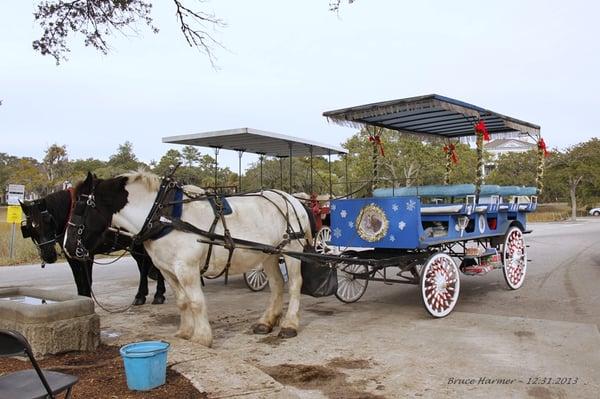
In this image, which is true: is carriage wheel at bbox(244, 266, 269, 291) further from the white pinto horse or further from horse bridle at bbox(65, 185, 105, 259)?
horse bridle at bbox(65, 185, 105, 259)

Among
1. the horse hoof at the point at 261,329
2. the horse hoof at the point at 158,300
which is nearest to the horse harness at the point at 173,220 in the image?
the horse hoof at the point at 261,329

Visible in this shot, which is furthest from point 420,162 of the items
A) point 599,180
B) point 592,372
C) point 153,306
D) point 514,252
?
point 592,372

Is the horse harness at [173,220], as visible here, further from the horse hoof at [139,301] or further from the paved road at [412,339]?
the horse hoof at [139,301]

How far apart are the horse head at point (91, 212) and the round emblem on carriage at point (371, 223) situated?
3298mm

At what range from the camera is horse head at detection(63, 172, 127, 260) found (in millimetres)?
5764

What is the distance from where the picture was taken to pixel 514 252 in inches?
370

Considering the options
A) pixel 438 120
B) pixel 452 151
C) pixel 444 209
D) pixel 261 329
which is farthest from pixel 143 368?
pixel 452 151

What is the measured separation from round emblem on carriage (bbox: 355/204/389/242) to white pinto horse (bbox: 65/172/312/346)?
52.3 inches

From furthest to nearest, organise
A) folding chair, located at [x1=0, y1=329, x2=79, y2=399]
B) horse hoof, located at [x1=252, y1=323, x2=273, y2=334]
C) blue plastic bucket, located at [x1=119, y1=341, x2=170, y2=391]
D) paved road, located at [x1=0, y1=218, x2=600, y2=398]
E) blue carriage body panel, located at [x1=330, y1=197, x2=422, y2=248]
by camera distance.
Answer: blue carriage body panel, located at [x1=330, y1=197, x2=422, y2=248] → horse hoof, located at [x1=252, y1=323, x2=273, y2=334] → paved road, located at [x1=0, y1=218, x2=600, y2=398] → blue plastic bucket, located at [x1=119, y1=341, x2=170, y2=391] → folding chair, located at [x1=0, y1=329, x2=79, y2=399]

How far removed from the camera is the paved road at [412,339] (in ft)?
15.2

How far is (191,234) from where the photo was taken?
18.6 feet

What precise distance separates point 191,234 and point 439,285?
356 cm

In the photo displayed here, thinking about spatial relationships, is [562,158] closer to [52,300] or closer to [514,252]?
[514,252]

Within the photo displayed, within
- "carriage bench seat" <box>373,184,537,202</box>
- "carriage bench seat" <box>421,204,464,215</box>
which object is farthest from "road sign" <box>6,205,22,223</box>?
"carriage bench seat" <box>421,204,464,215</box>
